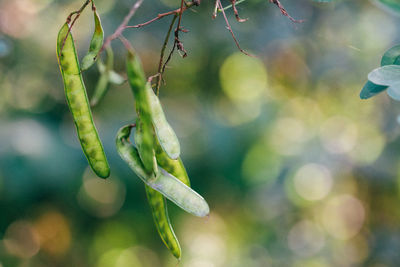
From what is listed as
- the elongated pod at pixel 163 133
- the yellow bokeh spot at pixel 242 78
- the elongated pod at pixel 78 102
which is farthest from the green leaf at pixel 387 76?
the yellow bokeh spot at pixel 242 78

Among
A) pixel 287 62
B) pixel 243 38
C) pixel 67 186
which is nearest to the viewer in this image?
pixel 67 186

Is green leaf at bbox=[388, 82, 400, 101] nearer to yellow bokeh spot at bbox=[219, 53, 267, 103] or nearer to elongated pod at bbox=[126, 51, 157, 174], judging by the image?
elongated pod at bbox=[126, 51, 157, 174]

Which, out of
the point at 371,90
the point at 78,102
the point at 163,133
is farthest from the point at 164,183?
the point at 371,90

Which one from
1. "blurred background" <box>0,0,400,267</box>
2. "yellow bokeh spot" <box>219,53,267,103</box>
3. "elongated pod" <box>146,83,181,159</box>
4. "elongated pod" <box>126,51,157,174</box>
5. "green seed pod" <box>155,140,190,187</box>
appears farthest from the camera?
"yellow bokeh spot" <box>219,53,267,103</box>

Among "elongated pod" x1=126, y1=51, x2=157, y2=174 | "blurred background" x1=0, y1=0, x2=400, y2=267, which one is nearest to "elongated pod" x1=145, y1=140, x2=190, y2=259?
"elongated pod" x1=126, y1=51, x2=157, y2=174

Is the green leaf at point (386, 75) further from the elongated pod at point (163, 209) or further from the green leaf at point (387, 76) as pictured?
the elongated pod at point (163, 209)

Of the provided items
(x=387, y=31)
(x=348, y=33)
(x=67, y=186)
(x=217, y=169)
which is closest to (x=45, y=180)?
(x=67, y=186)

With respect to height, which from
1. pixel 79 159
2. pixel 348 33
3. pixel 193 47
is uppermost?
pixel 348 33

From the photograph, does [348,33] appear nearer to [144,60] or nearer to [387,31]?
[387,31]
